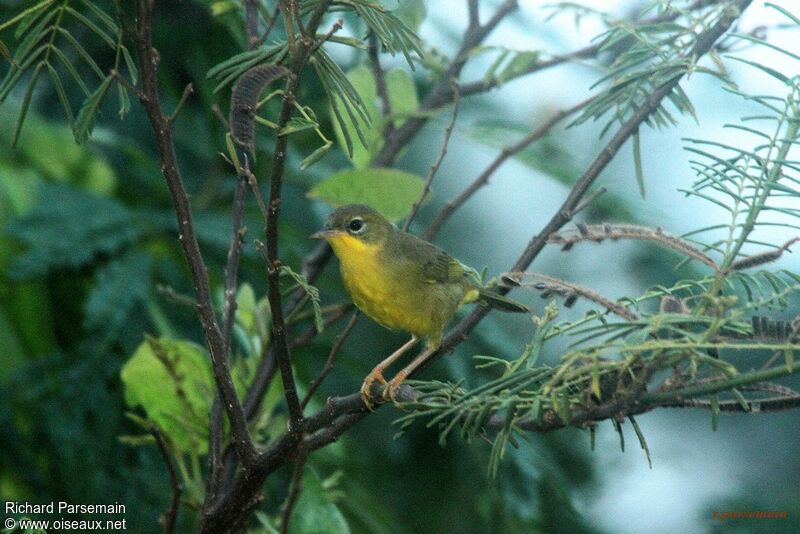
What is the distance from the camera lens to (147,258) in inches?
90.4

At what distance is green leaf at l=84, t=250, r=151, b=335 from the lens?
6.91ft

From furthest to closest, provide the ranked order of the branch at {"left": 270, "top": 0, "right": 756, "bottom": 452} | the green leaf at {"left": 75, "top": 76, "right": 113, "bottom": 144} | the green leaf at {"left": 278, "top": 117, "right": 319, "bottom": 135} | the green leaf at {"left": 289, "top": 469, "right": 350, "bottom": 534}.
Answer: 1. the green leaf at {"left": 289, "top": 469, "right": 350, "bottom": 534}
2. the branch at {"left": 270, "top": 0, "right": 756, "bottom": 452}
3. the green leaf at {"left": 75, "top": 76, "right": 113, "bottom": 144}
4. the green leaf at {"left": 278, "top": 117, "right": 319, "bottom": 135}

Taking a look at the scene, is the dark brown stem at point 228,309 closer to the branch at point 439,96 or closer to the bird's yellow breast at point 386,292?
the bird's yellow breast at point 386,292

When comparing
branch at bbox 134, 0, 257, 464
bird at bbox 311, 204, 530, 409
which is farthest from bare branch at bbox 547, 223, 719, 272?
bird at bbox 311, 204, 530, 409

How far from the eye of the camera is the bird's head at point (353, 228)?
2.09 m

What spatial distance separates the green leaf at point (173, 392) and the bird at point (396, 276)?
0.38 meters

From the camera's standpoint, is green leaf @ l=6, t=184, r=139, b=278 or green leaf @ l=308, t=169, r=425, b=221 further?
green leaf @ l=6, t=184, r=139, b=278

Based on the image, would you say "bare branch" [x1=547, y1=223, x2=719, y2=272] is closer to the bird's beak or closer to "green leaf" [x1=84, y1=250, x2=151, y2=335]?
the bird's beak

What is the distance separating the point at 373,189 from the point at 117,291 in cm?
72

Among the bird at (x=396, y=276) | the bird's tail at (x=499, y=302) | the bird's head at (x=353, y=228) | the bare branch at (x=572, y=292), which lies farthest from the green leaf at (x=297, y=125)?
the bird's head at (x=353, y=228)

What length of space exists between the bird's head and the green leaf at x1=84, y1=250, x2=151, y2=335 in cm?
46

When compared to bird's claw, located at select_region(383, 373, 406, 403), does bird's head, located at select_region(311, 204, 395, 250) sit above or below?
above

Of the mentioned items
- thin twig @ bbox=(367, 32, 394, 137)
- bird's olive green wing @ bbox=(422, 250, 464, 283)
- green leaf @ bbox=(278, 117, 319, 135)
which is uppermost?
thin twig @ bbox=(367, 32, 394, 137)

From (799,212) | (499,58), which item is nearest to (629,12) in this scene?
(499,58)
